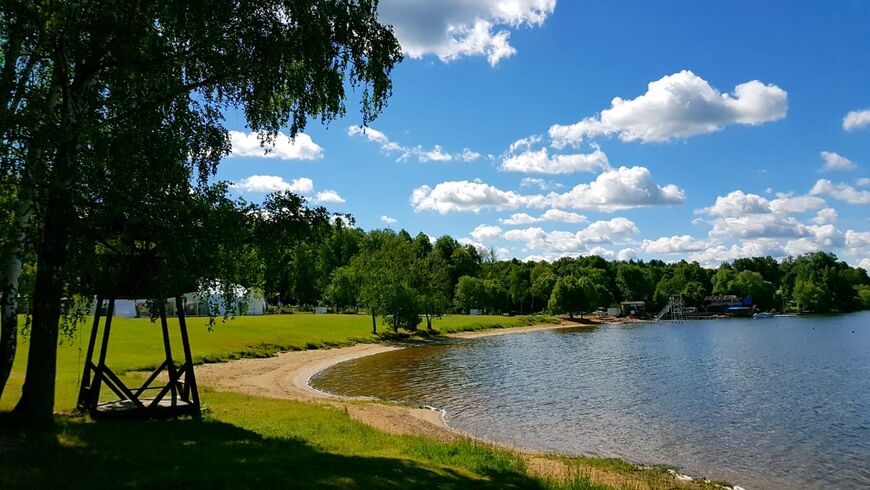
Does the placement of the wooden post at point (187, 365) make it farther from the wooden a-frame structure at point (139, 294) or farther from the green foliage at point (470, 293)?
the green foliage at point (470, 293)

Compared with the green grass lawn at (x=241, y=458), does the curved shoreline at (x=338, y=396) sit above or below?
below

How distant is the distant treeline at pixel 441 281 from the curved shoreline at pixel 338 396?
547 centimetres

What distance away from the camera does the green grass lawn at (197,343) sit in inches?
858

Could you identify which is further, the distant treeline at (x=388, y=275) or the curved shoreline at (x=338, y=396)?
the curved shoreline at (x=338, y=396)

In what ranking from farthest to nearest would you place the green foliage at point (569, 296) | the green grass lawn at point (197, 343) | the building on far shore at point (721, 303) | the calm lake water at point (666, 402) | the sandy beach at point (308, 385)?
the building on far shore at point (721, 303)
the green foliage at point (569, 296)
the sandy beach at point (308, 385)
the green grass lawn at point (197, 343)
the calm lake water at point (666, 402)

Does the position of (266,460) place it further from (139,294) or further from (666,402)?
(666,402)

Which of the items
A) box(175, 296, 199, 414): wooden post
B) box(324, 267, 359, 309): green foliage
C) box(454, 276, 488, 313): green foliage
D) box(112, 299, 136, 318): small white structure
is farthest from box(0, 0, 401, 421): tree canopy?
box(454, 276, 488, 313): green foliage

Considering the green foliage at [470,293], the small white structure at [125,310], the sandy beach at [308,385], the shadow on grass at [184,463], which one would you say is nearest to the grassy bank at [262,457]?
the shadow on grass at [184,463]

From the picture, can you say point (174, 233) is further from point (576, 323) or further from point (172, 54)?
point (576, 323)

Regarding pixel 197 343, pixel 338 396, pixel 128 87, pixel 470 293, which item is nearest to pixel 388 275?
pixel 197 343

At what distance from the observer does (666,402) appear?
31.4 meters

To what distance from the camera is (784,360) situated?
173ft

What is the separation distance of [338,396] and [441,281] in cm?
5640

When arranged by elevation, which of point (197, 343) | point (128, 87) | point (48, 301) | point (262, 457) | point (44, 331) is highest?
point (128, 87)
